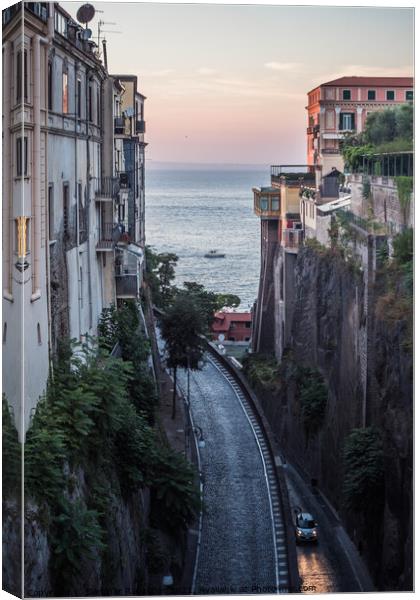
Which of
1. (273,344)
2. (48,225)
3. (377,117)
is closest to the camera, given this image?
(48,225)

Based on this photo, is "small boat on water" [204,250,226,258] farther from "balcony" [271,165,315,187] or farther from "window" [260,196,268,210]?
"balcony" [271,165,315,187]

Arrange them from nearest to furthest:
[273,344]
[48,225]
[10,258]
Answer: [10,258] < [48,225] < [273,344]

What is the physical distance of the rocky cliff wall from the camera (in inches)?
372

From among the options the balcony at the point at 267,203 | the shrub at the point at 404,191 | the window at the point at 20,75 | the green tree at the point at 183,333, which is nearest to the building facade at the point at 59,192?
the window at the point at 20,75

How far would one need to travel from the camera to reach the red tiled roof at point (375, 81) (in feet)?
31.1

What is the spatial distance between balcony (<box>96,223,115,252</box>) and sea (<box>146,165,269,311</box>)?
1.16 feet

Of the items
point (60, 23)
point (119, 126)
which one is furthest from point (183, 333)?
point (60, 23)

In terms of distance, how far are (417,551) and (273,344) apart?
2.79m

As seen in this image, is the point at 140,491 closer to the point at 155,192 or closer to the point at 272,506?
the point at 272,506

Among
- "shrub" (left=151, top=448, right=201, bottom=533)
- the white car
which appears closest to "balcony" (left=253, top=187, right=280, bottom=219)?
"shrub" (left=151, top=448, right=201, bottom=533)

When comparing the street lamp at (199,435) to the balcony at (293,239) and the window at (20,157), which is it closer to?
the balcony at (293,239)

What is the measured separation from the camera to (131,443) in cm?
1004

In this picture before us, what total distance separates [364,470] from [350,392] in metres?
0.82

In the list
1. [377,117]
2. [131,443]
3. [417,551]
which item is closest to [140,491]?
[131,443]
